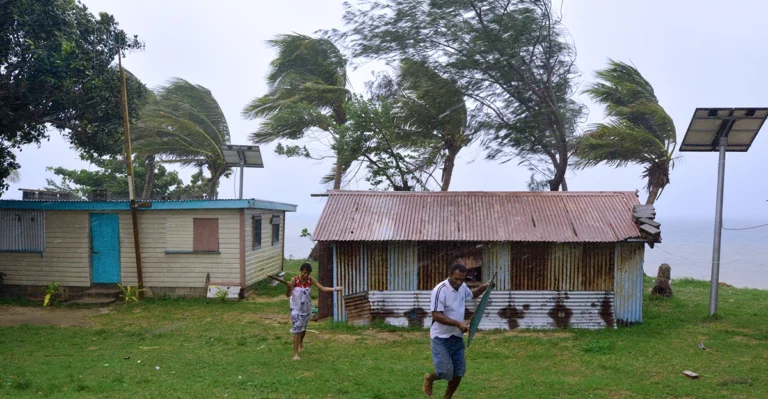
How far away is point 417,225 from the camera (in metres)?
12.0

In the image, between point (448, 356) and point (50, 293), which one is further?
point (50, 293)

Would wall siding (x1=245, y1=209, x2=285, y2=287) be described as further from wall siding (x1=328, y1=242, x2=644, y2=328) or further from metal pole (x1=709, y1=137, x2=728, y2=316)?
metal pole (x1=709, y1=137, x2=728, y2=316)

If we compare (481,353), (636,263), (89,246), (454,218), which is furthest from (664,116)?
(89,246)

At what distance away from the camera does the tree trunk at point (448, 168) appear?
19875 mm

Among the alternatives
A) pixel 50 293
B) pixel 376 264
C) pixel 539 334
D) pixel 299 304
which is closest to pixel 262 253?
pixel 50 293

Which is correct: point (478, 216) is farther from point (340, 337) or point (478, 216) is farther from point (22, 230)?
point (22, 230)

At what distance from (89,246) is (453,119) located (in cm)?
1120

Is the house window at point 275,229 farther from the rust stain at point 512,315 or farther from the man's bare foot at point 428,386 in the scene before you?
the man's bare foot at point 428,386

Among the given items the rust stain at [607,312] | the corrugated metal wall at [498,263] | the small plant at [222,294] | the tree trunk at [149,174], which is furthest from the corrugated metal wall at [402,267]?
the tree trunk at [149,174]

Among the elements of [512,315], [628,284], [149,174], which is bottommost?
[512,315]

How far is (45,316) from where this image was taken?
13250 mm

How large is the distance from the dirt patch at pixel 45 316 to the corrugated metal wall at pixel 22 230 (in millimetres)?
1827

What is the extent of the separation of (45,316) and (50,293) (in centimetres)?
175

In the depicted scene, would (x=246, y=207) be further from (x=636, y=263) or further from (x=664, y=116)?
(x=664, y=116)
